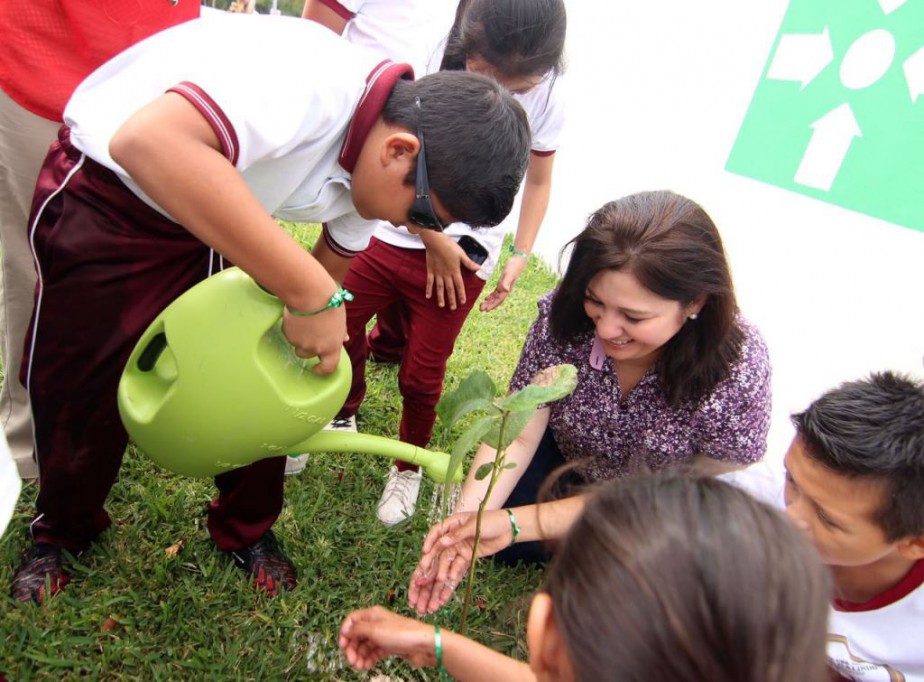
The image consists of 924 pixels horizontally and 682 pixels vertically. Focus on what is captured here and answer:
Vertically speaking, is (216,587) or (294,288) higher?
(294,288)

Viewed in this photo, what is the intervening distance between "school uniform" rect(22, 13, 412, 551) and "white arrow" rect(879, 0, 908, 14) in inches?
71.0

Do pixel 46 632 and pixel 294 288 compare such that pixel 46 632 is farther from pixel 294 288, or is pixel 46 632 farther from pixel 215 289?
pixel 294 288

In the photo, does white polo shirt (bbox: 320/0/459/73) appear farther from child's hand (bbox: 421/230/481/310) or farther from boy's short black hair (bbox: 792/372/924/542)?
boy's short black hair (bbox: 792/372/924/542)

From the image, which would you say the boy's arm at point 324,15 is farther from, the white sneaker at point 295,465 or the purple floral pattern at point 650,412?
the white sneaker at point 295,465

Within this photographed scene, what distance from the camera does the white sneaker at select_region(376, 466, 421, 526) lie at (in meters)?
1.82

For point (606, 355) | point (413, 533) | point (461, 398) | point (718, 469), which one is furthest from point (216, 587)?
point (718, 469)

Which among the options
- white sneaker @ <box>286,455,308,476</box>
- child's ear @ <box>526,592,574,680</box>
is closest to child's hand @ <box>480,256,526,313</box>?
white sneaker @ <box>286,455,308,476</box>

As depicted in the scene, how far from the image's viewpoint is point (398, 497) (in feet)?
6.12

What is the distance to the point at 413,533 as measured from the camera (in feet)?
5.90

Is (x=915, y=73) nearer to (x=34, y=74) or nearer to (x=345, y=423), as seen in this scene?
(x=345, y=423)

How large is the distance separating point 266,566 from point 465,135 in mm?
1055

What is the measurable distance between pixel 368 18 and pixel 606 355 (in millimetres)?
1002

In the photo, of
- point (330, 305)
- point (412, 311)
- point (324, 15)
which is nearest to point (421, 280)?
point (412, 311)

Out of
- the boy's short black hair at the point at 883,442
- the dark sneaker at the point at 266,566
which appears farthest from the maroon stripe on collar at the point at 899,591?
the dark sneaker at the point at 266,566
